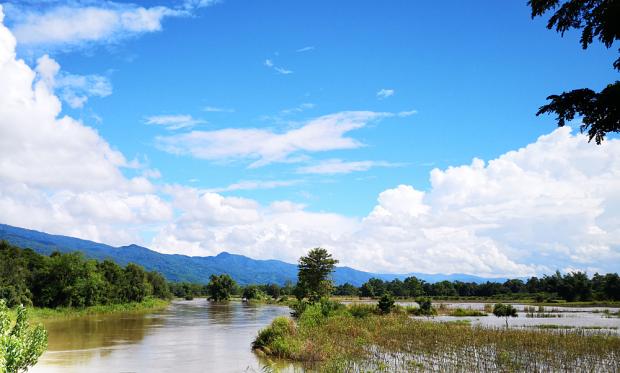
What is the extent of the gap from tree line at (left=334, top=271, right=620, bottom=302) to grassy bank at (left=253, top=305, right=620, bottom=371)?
50.0 metres

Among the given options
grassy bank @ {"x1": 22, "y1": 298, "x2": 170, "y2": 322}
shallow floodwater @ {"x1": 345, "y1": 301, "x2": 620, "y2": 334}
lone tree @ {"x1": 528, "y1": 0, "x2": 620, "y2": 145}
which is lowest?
grassy bank @ {"x1": 22, "y1": 298, "x2": 170, "y2": 322}

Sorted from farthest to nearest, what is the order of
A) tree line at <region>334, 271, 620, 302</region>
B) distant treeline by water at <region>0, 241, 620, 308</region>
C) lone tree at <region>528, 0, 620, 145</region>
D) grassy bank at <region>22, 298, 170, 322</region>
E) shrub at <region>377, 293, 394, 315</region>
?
1. tree line at <region>334, 271, 620, 302</region>
2. distant treeline by water at <region>0, 241, 620, 308</region>
3. grassy bank at <region>22, 298, 170, 322</region>
4. shrub at <region>377, 293, 394, 315</region>
5. lone tree at <region>528, 0, 620, 145</region>

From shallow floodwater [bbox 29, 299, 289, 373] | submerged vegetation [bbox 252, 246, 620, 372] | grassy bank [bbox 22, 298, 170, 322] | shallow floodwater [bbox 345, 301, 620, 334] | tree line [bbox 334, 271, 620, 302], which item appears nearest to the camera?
submerged vegetation [bbox 252, 246, 620, 372]

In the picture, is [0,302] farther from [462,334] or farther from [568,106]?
[462,334]

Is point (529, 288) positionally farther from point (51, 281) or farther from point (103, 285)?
point (51, 281)

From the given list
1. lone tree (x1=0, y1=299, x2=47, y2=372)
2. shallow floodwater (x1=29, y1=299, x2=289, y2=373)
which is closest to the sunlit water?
shallow floodwater (x1=29, y1=299, x2=289, y2=373)

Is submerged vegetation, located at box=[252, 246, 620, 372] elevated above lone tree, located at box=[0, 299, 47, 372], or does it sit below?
below

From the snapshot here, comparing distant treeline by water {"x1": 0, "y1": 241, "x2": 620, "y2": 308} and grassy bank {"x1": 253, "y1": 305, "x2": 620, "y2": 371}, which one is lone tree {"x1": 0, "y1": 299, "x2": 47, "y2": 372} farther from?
distant treeline by water {"x1": 0, "y1": 241, "x2": 620, "y2": 308}

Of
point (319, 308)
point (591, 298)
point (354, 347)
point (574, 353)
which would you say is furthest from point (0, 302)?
point (591, 298)

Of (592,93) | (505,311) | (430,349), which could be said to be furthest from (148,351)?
(505,311)

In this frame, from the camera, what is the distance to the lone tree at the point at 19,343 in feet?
46.1

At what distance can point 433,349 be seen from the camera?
3066 cm

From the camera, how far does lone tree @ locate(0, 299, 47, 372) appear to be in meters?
14.1

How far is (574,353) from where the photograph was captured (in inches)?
1086
